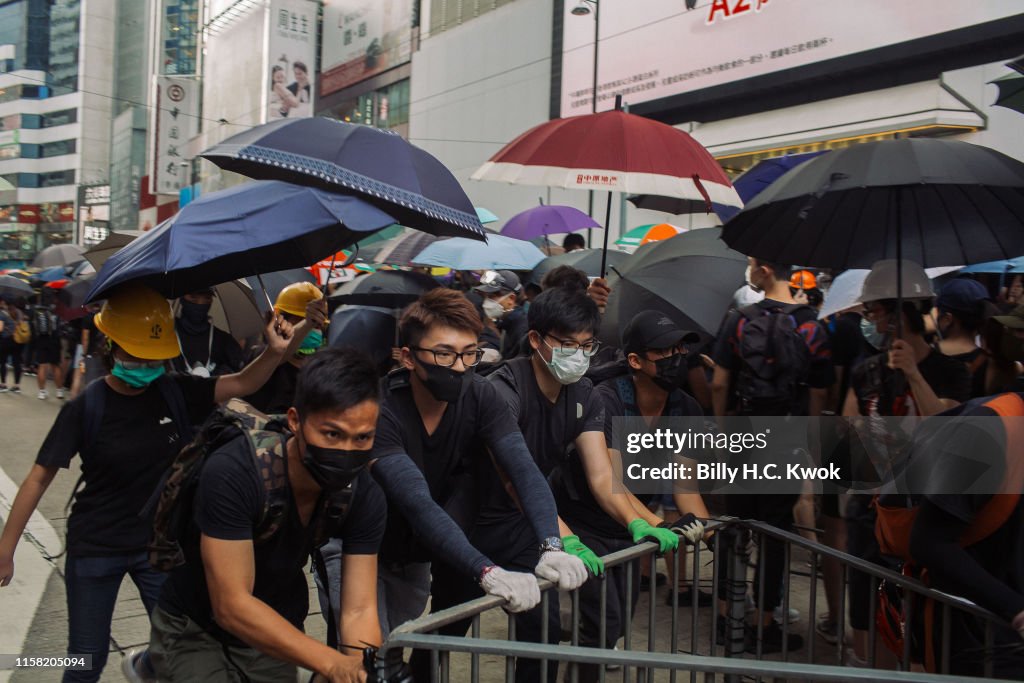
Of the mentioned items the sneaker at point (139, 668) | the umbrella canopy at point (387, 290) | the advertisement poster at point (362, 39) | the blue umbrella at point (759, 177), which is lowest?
the sneaker at point (139, 668)

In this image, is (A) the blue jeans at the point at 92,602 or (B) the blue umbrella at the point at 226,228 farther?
(B) the blue umbrella at the point at 226,228

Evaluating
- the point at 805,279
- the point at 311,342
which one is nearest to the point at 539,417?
the point at 311,342

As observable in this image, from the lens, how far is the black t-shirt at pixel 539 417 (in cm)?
379

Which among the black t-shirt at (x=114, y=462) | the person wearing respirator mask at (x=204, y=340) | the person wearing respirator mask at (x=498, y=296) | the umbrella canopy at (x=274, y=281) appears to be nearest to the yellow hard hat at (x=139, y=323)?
the black t-shirt at (x=114, y=462)

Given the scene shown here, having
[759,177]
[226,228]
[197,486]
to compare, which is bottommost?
[197,486]

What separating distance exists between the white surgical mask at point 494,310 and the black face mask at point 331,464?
5416mm

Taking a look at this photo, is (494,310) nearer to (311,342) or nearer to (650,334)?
(311,342)

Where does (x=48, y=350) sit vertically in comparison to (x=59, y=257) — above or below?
below

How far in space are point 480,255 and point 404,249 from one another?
126 centimetres

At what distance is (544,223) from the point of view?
11352 millimetres

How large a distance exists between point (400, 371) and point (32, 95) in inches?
3608

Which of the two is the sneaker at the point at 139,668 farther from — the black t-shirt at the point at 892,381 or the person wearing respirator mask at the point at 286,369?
the black t-shirt at the point at 892,381

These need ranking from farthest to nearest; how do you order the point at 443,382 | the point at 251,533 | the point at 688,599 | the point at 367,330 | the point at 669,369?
the point at 367,330, the point at 688,599, the point at 669,369, the point at 443,382, the point at 251,533

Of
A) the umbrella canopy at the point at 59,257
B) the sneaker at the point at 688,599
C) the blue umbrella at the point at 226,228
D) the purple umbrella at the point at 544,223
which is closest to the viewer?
the blue umbrella at the point at 226,228
